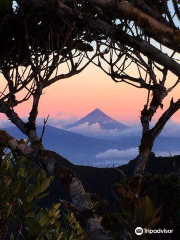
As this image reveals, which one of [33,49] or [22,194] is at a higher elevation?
[33,49]

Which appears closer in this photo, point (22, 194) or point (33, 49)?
point (22, 194)

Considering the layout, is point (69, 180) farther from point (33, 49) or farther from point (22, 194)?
point (33, 49)

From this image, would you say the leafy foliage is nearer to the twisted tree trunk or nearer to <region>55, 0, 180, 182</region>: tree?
the twisted tree trunk

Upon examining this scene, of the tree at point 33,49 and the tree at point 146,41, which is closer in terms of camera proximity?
the tree at point 146,41

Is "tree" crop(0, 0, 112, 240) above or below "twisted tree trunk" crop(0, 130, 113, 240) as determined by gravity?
above

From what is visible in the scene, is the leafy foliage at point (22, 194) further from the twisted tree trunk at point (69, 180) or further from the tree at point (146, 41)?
the tree at point (146, 41)

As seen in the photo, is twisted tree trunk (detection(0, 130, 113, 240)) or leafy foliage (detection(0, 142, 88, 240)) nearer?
twisted tree trunk (detection(0, 130, 113, 240))

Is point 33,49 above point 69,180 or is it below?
above

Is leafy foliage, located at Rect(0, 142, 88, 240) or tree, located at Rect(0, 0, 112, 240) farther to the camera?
tree, located at Rect(0, 0, 112, 240)

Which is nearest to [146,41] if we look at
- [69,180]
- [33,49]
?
[69,180]

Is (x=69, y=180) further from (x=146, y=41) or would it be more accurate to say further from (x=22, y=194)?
(x=146, y=41)

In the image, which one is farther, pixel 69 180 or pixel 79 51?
pixel 79 51

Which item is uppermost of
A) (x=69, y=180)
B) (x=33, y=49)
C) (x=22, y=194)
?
(x=33, y=49)

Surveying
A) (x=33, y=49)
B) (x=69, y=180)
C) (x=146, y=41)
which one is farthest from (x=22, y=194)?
(x=33, y=49)
